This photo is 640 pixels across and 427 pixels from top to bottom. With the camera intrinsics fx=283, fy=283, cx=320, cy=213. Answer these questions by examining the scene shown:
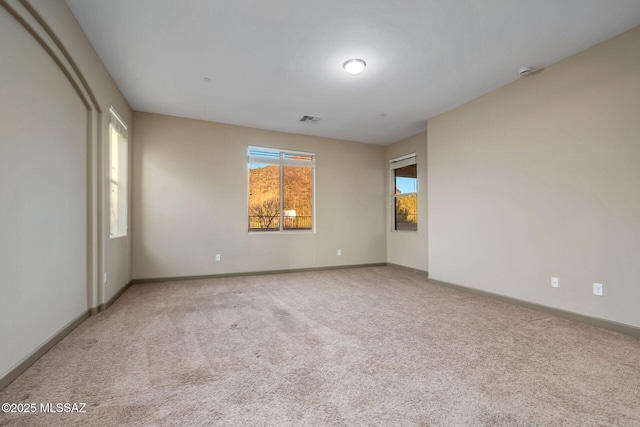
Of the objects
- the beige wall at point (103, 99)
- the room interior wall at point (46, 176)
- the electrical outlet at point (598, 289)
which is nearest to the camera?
the room interior wall at point (46, 176)

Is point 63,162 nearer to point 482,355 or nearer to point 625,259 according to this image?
point 482,355

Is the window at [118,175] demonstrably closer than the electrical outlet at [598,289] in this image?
No

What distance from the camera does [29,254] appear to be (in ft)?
6.61

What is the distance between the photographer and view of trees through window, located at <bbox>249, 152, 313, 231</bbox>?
218 inches

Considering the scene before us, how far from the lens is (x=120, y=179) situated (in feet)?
13.5

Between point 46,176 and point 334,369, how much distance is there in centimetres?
264

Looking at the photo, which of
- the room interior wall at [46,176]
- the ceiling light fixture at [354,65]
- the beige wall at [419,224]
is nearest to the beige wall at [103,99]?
the room interior wall at [46,176]

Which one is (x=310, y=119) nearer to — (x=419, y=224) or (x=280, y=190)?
(x=280, y=190)

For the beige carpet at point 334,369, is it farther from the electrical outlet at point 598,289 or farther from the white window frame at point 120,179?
the white window frame at point 120,179

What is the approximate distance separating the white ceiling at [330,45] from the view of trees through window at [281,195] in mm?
1503

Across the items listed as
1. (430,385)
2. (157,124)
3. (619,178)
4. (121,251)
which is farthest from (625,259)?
(157,124)

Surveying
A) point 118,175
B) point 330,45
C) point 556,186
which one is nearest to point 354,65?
point 330,45

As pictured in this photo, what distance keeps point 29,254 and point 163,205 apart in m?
2.88

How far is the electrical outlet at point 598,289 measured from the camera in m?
2.81
